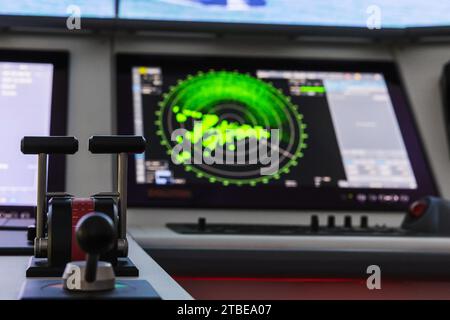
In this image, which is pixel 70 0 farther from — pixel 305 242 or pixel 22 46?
pixel 305 242

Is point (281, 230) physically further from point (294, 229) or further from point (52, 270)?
point (52, 270)

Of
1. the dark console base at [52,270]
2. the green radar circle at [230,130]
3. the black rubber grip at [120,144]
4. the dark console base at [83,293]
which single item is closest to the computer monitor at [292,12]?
the green radar circle at [230,130]

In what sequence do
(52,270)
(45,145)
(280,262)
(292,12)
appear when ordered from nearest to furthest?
1. (52,270)
2. (45,145)
3. (280,262)
4. (292,12)

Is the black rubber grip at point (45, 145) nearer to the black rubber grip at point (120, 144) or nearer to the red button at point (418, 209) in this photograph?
the black rubber grip at point (120, 144)

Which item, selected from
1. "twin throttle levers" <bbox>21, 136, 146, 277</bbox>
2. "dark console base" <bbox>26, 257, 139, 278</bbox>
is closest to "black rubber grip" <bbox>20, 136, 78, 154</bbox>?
"twin throttle levers" <bbox>21, 136, 146, 277</bbox>

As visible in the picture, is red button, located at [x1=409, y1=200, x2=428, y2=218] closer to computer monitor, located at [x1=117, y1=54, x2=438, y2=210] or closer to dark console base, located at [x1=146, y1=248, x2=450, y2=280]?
computer monitor, located at [x1=117, y1=54, x2=438, y2=210]

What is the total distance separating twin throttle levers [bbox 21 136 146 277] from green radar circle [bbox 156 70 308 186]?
114cm

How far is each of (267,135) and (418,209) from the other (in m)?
0.57

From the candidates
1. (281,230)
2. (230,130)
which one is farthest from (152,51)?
(281,230)

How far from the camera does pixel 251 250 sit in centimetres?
169

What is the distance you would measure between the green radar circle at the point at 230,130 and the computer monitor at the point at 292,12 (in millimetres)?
239

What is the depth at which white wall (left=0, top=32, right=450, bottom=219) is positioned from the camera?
2.27 m

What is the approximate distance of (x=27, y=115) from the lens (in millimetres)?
2266
